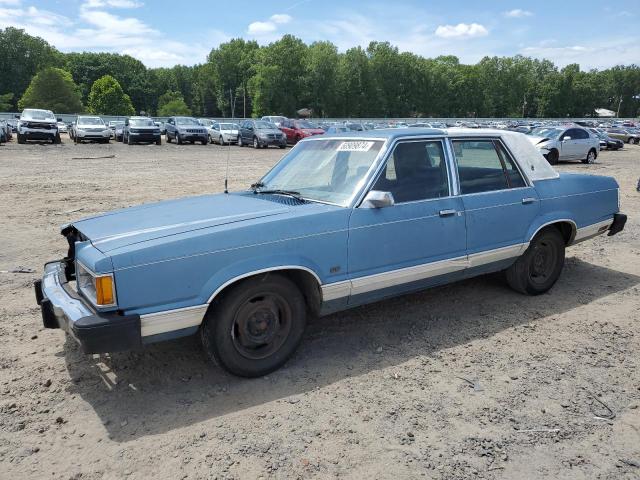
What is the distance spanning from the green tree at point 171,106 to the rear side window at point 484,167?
106992 mm

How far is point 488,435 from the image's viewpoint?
3.03 meters

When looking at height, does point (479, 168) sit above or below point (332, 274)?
above

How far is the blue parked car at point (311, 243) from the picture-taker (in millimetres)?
3154

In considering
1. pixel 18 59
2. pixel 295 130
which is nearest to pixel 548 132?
pixel 295 130

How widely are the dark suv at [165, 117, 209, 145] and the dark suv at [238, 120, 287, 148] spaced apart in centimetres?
307

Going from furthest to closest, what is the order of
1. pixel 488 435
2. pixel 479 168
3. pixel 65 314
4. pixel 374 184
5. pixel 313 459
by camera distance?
pixel 479 168
pixel 374 184
pixel 65 314
pixel 488 435
pixel 313 459

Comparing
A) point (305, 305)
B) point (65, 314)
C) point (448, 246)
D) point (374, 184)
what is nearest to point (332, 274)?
point (305, 305)

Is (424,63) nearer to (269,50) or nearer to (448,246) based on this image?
(269,50)

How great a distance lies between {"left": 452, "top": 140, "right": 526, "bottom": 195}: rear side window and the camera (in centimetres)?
466

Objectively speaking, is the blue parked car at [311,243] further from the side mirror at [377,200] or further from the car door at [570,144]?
the car door at [570,144]

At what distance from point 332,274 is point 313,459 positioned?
1.35 metres

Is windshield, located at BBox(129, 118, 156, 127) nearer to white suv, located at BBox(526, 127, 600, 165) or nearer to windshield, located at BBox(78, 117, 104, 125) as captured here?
windshield, located at BBox(78, 117, 104, 125)

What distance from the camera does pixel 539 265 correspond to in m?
5.40

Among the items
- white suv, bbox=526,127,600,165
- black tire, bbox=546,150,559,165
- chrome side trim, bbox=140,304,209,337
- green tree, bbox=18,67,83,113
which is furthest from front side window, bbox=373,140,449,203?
green tree, bbox=18,67,83,113
